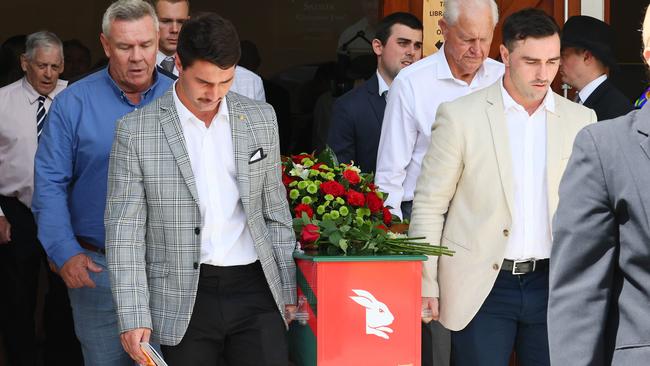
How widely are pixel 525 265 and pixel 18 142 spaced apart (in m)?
3.48

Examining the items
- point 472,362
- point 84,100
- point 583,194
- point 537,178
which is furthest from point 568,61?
point 583,194

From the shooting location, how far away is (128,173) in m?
3.76

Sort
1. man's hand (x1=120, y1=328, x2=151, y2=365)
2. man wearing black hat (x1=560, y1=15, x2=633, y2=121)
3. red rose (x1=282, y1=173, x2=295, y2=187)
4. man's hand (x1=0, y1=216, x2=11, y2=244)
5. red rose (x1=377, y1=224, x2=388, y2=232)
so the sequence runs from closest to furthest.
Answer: man's hand (x1=120, y1=328, x2=151, y2=365)
red rose (x1=377, y1=224, x2=388, y2=232)
red rose (x1=282, y1=173, x2=295, y2=187)
man wearing black hat (x1=560, y1=15, x2=633, y2=121)
man's hand (x1=0, y1=216, x2=11, y2=244)

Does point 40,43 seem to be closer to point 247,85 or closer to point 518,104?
point 247,85

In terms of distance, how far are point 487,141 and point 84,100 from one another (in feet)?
5.30

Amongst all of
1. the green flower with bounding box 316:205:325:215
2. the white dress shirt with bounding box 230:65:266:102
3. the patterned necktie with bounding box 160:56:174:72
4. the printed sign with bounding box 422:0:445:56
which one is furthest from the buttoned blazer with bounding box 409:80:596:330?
the printed sign with bounding box 422:0:445:56

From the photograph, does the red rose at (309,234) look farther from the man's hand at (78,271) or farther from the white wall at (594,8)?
the white wall at (594,8)

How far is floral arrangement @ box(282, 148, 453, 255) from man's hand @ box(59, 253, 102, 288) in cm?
83

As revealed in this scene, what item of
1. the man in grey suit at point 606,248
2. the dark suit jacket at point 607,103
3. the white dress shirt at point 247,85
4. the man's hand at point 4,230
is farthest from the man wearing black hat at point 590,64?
the man in grey suit at point 606,248

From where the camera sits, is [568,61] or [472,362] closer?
[472,362]

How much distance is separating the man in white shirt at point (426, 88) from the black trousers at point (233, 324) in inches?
49.1

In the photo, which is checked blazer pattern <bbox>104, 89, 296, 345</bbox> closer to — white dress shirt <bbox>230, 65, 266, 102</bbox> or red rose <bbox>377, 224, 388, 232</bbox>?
red rose <bbox>377, 224, 388, 232</bbox>

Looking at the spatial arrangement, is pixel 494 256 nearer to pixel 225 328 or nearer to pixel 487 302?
pixel 487 302

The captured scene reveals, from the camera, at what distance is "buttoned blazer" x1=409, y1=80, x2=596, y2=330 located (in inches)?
167
